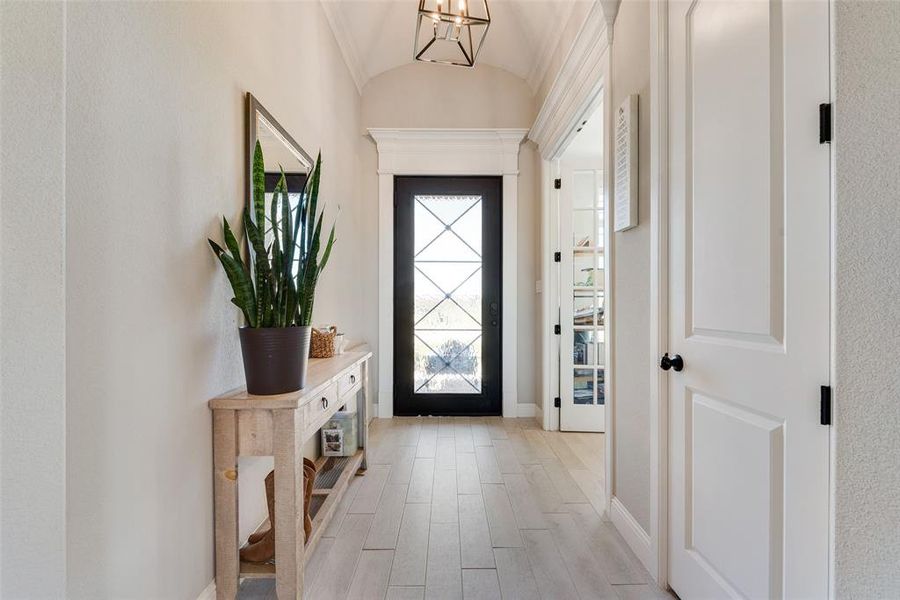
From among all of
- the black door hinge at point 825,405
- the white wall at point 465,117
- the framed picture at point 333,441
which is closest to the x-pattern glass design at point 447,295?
the white wall at point 465,117

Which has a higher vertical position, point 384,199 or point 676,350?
point 384,199

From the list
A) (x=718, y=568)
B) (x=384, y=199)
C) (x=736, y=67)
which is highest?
→ (x=384, y=199)

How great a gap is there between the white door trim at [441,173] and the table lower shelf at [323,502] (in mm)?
1289

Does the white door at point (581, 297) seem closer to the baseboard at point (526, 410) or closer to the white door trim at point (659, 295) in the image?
the baseboard at point (526, 410)

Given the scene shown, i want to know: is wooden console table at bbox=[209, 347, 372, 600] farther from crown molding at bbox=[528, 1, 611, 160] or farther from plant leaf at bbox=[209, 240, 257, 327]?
crown molding at bbox=[528, 1, 611, 160]

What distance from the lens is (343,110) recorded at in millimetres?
3297

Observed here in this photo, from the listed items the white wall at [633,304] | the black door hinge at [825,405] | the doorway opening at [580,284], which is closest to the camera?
the black door hinge at [825,405]

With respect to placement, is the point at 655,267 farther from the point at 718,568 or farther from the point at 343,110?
the point at 343,110

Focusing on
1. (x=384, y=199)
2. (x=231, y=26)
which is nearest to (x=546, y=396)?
(x=384, y=199)

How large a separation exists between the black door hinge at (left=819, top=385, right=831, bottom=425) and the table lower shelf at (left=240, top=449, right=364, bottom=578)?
1.67 m

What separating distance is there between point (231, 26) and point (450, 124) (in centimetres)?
250

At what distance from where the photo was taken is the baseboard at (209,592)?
4.56 feet

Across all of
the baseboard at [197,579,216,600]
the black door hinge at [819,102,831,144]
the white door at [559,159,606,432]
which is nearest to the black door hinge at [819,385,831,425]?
the black door hinge at [819,102,831,144]

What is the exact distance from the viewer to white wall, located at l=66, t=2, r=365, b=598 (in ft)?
3.13
